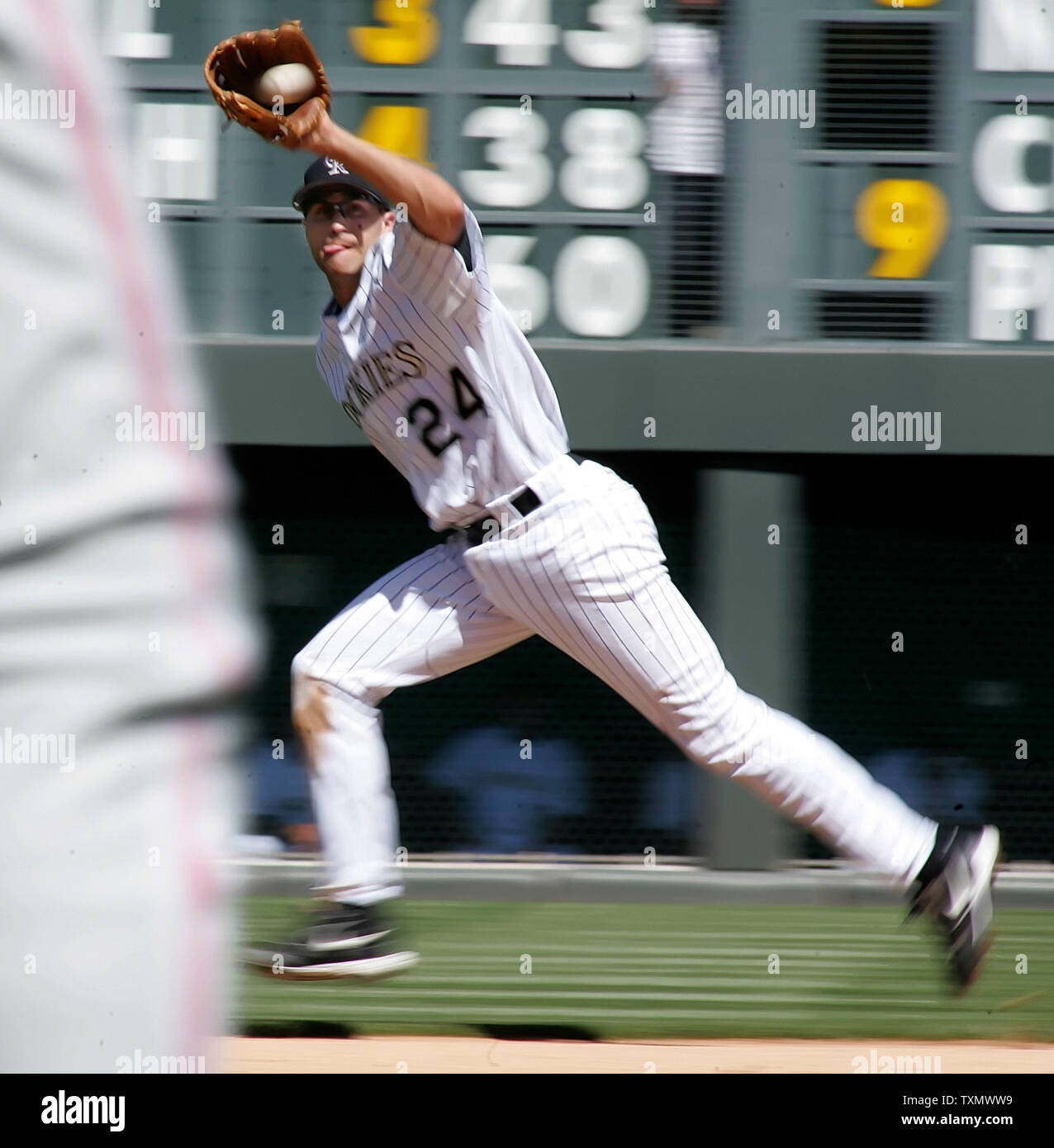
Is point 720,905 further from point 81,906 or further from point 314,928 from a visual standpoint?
point 81,906

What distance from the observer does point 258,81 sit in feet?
9.25

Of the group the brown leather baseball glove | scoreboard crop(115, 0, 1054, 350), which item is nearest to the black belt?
the brown leather baseball glove

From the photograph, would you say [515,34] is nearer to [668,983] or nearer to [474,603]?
[474,603]

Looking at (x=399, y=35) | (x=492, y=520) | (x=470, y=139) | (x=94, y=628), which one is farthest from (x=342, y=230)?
(x=399, y=35)

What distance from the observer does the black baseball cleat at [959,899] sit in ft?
10.2

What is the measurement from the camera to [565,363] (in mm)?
6438

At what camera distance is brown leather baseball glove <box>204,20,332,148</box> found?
270 cm

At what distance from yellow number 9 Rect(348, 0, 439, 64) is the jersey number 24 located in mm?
3742

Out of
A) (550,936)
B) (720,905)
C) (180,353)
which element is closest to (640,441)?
(720,905)

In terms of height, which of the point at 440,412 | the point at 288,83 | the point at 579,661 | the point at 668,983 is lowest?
the point at 668,983

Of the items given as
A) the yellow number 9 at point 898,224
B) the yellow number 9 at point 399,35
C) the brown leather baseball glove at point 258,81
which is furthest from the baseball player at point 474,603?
the yellow number 9 at point 898,224

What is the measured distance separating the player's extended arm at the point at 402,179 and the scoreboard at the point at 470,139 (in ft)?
11.6

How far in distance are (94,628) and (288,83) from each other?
210cm

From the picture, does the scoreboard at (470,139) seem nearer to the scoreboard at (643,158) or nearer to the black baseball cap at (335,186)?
the scoreboard at (643,158)
